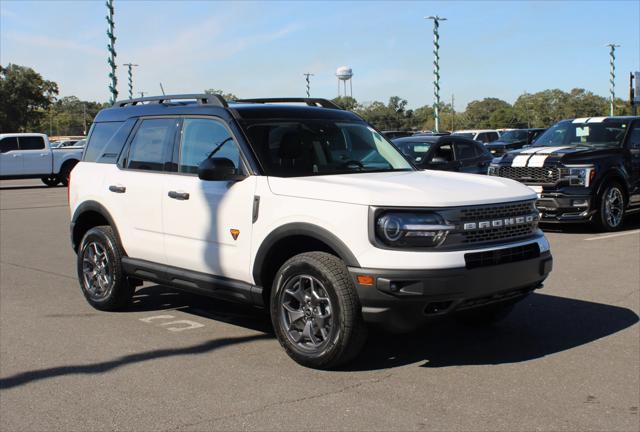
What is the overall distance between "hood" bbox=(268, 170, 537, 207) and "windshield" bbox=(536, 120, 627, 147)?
7693mm

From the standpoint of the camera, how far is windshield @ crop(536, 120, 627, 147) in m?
12.3

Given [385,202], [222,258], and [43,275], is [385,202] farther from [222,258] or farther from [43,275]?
[43,275]

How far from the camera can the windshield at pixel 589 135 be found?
12.3 m

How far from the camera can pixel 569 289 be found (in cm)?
727

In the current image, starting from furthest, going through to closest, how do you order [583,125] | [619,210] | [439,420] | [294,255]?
1. [583,125]
2. [619,210]
3. [294,255]
4. [439,420]

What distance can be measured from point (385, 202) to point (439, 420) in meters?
1.34

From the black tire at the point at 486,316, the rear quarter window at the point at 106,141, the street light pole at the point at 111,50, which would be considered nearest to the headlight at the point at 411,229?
the black tire at the point at 486,316

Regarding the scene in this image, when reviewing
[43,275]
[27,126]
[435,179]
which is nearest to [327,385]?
[435,179]

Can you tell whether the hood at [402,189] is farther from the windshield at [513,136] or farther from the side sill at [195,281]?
the windshield at [513,136]

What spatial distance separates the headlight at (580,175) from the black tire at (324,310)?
25.1 ft

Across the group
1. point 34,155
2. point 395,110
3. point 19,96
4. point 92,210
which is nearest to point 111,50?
point 34,155

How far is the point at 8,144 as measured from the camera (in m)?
27.3

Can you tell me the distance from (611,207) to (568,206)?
98cm

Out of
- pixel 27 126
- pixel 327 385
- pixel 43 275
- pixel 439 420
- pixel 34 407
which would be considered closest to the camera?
pixel 439 420
